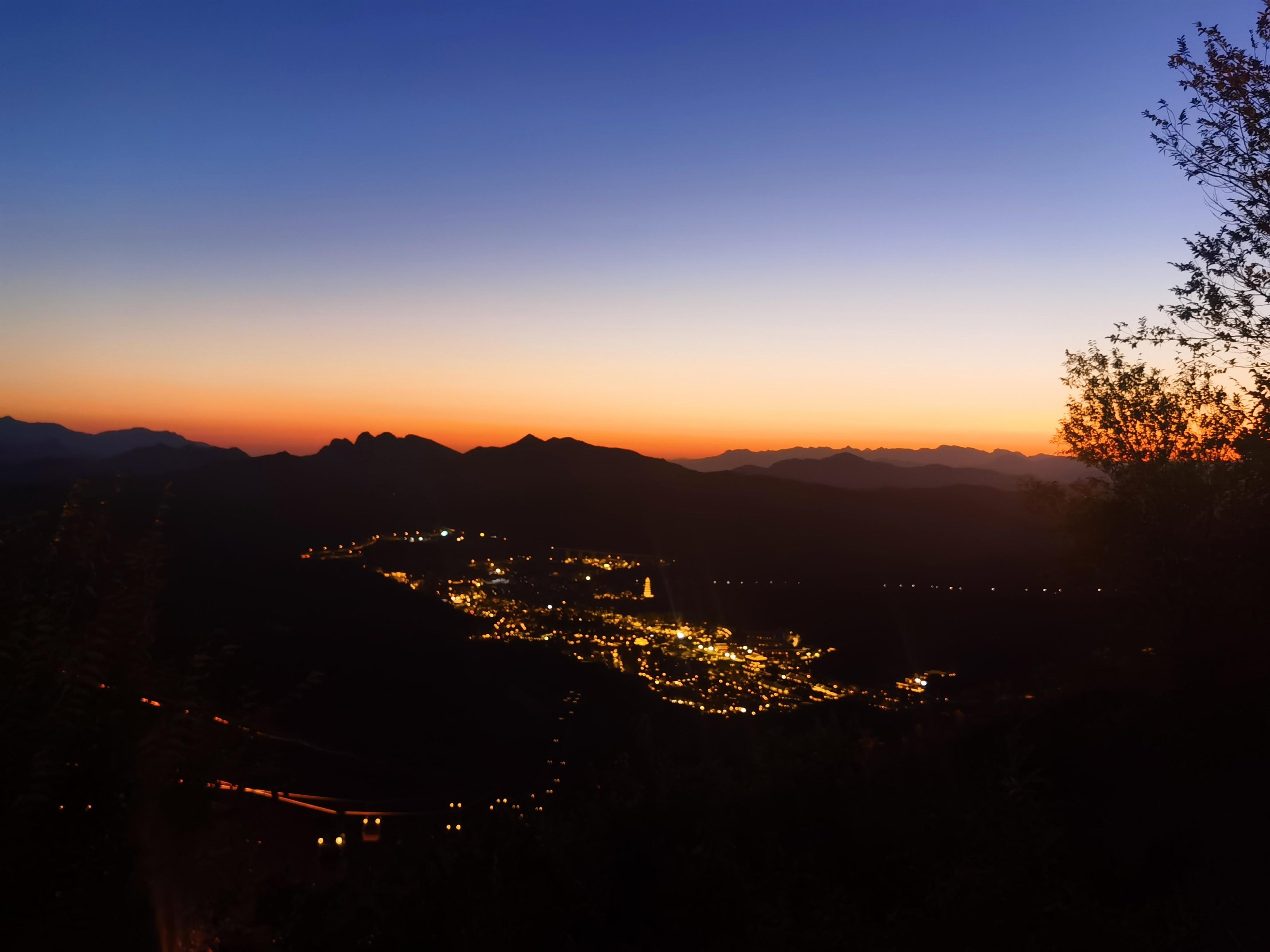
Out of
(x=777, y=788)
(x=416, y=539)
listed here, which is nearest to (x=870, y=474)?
(x=416, y=539)

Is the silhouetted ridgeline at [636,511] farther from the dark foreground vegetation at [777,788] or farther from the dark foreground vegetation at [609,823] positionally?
the dark foreground vegetation at [609,823]

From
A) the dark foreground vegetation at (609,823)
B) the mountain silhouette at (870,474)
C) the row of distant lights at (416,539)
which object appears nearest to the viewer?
the dark foreground vegetation at (609,823)

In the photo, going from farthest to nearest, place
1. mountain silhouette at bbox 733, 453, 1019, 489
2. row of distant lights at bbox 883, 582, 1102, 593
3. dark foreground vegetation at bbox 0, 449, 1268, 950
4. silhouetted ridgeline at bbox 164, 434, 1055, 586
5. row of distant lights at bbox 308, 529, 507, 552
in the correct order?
mountain silhouette at bbox 733, 453, 1019, 489, row of distant lights at bbox 308, 529, 507, 552, silhouetted ridgeline at bbox 164, 434, 1055, 586, row of distant lights at bbox 883, 582, 1102, 593, dark foreground vegetation at bbox 0, 449, 1268, 950

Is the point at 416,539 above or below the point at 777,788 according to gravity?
below

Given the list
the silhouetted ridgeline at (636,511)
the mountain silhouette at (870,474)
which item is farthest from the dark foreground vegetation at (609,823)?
the mountain silhouette at (870,474)

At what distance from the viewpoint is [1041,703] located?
10297 mm

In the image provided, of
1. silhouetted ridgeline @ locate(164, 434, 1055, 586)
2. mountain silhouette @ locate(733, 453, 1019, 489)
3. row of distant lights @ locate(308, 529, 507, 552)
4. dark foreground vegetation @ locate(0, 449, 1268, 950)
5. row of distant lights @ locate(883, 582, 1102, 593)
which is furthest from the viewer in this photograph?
mountain silhouette @ locate(733, 453, 1019, 489)

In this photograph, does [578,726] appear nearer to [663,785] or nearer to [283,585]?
[283,585]

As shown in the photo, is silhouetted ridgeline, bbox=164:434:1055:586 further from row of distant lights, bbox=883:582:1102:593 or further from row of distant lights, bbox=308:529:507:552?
row of distant lights, bbox=883:582:1102:593

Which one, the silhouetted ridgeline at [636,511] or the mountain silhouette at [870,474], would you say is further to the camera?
the mountain silhouette at [870,474]

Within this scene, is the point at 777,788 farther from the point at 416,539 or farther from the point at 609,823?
the point at 416,539

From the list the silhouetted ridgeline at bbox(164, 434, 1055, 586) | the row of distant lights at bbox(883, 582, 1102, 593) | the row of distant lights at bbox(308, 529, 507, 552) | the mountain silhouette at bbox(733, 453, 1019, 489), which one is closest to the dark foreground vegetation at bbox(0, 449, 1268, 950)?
the silhouetted ridgeline at bbox(164, 434, 1055, 586)

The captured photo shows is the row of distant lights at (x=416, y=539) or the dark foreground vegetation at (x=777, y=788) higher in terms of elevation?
the dark foreground vegetation at (x=777, y=788)

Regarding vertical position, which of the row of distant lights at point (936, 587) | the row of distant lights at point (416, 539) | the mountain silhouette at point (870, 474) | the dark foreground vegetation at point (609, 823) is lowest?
the row of distant lights at point (936, 587)
